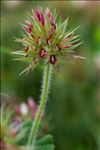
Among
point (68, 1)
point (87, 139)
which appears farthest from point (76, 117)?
point (68, 1)

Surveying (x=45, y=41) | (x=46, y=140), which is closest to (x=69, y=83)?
(x=46, y=140)

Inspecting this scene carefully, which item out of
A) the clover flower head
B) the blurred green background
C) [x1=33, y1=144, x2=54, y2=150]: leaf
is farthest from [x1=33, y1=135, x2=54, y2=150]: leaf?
the blurred green background

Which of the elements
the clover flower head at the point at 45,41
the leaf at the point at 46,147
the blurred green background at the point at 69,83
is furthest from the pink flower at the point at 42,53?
the blurred green background at the point at 69,83

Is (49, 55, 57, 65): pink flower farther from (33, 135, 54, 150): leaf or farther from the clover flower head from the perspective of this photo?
(33, 135, 54, 150): leaf

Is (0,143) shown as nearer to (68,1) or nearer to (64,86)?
(64,86)

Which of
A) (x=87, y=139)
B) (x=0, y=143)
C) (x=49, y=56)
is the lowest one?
(x=87, y=139)

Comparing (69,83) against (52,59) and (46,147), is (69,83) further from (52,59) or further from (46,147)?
(52,59)

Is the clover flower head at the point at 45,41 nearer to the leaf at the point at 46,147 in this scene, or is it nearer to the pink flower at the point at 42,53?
the pink flower at the point at 42,53
